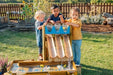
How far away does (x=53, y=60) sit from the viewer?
3.57 metres

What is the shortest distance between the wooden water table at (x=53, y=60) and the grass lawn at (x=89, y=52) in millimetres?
997

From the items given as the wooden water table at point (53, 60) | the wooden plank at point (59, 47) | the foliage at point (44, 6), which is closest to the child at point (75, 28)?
the wooden water table at point (53, 60)

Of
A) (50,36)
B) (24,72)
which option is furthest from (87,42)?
(24,72)

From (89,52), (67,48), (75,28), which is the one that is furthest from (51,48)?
(89,52)

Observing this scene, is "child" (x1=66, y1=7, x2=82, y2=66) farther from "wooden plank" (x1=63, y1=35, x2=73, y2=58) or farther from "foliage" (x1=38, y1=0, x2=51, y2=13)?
"foliage" (x1=38, y1=0, x2=51, y2=13)

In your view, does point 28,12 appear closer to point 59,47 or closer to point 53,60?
point 59,47

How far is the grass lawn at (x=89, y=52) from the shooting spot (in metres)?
4.73

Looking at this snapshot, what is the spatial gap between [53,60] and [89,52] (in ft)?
9.12

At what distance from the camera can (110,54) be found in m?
5.87

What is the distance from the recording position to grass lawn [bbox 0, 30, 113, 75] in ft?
15.5

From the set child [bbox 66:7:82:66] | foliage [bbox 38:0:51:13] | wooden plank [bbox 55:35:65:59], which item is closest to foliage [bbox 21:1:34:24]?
foliage [bbox 38:0:51:13]

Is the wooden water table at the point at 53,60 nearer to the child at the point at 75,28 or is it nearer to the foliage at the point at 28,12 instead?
the child at the point at 75,28

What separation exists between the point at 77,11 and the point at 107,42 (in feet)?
12.5

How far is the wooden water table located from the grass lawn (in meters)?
1.00
